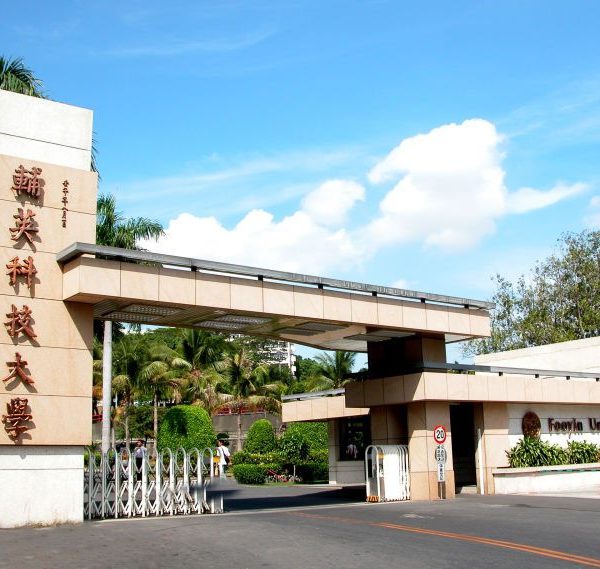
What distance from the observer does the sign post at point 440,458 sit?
74.5 ft

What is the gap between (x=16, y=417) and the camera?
15867 millimetres

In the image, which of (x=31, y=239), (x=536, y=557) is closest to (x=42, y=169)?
(x=31, y=239)

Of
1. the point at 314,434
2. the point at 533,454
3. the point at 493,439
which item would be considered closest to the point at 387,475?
the point at 493,439

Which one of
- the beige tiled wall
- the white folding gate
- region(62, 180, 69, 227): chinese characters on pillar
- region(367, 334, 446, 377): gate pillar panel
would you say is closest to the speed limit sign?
region(367, 334, 446, 377): gate pillar panel

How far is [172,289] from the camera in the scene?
1742 centimetres

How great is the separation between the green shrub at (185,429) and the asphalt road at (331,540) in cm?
1811

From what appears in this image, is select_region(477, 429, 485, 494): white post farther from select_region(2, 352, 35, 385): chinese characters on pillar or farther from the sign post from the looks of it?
select_region(2, 352, 35, 385): chinese characters on pillar

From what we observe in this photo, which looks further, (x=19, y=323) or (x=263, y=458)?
(x=263, y=458)

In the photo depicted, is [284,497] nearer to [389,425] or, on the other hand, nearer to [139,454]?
[389,425]

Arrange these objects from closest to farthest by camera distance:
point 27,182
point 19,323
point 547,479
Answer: point 19,323, point 27,182, point 547,479

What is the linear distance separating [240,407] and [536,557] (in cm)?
4265

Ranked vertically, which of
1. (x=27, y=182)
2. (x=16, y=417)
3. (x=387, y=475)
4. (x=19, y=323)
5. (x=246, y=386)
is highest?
(x=27, y=182)

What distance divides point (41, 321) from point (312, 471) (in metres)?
21.9

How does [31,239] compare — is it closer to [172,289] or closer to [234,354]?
[172,289]
